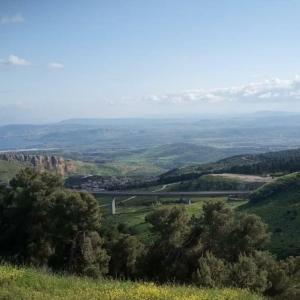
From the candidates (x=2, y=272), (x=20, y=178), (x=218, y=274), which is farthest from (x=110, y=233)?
(x=2, y=272)

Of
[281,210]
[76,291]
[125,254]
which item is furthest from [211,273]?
[281,210]

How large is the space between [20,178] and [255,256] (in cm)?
3562

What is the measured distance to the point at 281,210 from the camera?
13350 centimetres

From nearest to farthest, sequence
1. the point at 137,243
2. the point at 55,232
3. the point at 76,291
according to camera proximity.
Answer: the point at 76,291 → the point at 55,232 → the point at 137,243

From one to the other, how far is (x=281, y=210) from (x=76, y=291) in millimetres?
122104

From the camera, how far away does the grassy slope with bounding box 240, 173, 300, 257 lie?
330ft

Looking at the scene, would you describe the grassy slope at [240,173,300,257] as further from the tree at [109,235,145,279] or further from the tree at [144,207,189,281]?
the tree at [144,207,189,281]

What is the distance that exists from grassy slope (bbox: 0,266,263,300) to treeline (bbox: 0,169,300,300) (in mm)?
21973

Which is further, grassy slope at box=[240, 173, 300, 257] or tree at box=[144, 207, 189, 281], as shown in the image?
grassy slope at box=[240, 173, 300, 257]

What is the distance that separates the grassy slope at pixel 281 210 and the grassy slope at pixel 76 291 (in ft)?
255

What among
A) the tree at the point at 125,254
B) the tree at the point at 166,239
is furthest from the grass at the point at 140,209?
the tree at the point at 166,239

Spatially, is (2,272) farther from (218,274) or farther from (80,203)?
(80,203)

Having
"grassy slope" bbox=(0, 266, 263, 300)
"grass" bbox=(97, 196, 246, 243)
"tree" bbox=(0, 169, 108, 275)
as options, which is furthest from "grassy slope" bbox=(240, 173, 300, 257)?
"grassy slope" bbox=(0, 266, 263, 300)

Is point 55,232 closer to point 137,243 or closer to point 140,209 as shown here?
point 137,243
